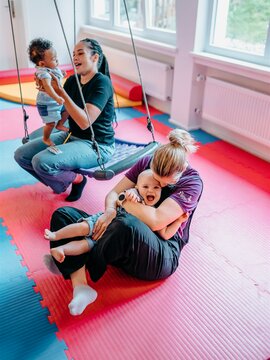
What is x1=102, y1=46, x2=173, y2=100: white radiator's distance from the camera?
4.28 meters

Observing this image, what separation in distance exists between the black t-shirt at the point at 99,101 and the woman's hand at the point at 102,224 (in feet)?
2.57

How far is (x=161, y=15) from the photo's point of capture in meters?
4.49

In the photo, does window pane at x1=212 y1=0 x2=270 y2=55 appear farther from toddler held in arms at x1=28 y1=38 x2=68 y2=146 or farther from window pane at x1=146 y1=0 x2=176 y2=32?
toddler held in arms at x1=28 y1=38 x2=68 y2=146

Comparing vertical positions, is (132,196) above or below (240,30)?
below

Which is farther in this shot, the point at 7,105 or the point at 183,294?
the point at 7,105

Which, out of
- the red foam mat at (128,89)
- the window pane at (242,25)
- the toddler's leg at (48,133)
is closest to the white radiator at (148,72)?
the red foam mat at (128,89)

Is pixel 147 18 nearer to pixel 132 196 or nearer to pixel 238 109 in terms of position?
pixel 238 109

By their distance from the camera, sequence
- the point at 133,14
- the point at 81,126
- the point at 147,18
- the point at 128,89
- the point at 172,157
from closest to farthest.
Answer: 1. the point at 172,157
2. the point at 81,126
3. the point at 147,18
4. the point at 128,89
5. the point at 133,14

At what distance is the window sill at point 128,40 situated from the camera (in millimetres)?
4086

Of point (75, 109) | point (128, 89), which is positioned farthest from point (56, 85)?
point (128, 89)

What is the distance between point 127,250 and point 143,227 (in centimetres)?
12

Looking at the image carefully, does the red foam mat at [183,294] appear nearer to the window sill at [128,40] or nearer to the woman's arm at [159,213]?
the woman's arm at [159,213]

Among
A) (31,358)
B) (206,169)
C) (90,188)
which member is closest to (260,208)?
(206,169)

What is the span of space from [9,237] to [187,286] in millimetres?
1133
